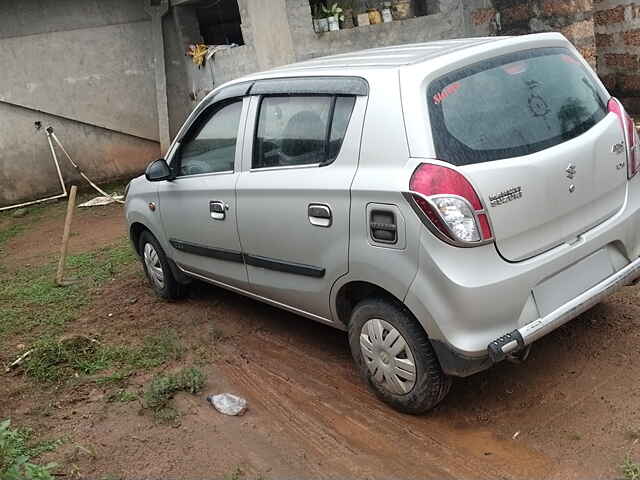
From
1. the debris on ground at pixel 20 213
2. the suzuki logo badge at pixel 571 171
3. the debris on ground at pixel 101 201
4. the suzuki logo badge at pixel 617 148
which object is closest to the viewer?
the suzuki logo badge at pixel 571 171

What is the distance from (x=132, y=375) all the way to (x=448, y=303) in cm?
230

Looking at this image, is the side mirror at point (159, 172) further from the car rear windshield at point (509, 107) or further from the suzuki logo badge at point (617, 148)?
the suzuki logo badge at point (617, 148)

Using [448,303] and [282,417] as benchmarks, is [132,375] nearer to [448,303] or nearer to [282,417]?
[282,417]

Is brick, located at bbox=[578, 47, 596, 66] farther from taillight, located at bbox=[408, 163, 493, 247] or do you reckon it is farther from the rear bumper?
taillight, located at bbox=[408, 163, 493, 247]

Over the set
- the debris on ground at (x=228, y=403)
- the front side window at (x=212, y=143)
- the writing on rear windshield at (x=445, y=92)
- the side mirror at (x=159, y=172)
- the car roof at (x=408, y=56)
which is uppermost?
the car roof at (x=408, y=56)

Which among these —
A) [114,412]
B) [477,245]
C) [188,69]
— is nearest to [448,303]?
[477,245]

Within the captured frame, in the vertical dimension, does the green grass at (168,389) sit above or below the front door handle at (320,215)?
below

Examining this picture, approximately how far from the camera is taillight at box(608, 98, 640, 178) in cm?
348

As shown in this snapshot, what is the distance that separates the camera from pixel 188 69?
11.5 meters

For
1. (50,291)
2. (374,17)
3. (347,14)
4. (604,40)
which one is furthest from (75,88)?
(604,40)

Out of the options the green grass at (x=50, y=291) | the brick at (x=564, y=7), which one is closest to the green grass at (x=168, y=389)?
the green grass at (x=50, y=291)

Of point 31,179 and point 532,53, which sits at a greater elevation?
point 532,53

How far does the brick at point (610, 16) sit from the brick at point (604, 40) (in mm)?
161

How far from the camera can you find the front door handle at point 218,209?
4.16 m
